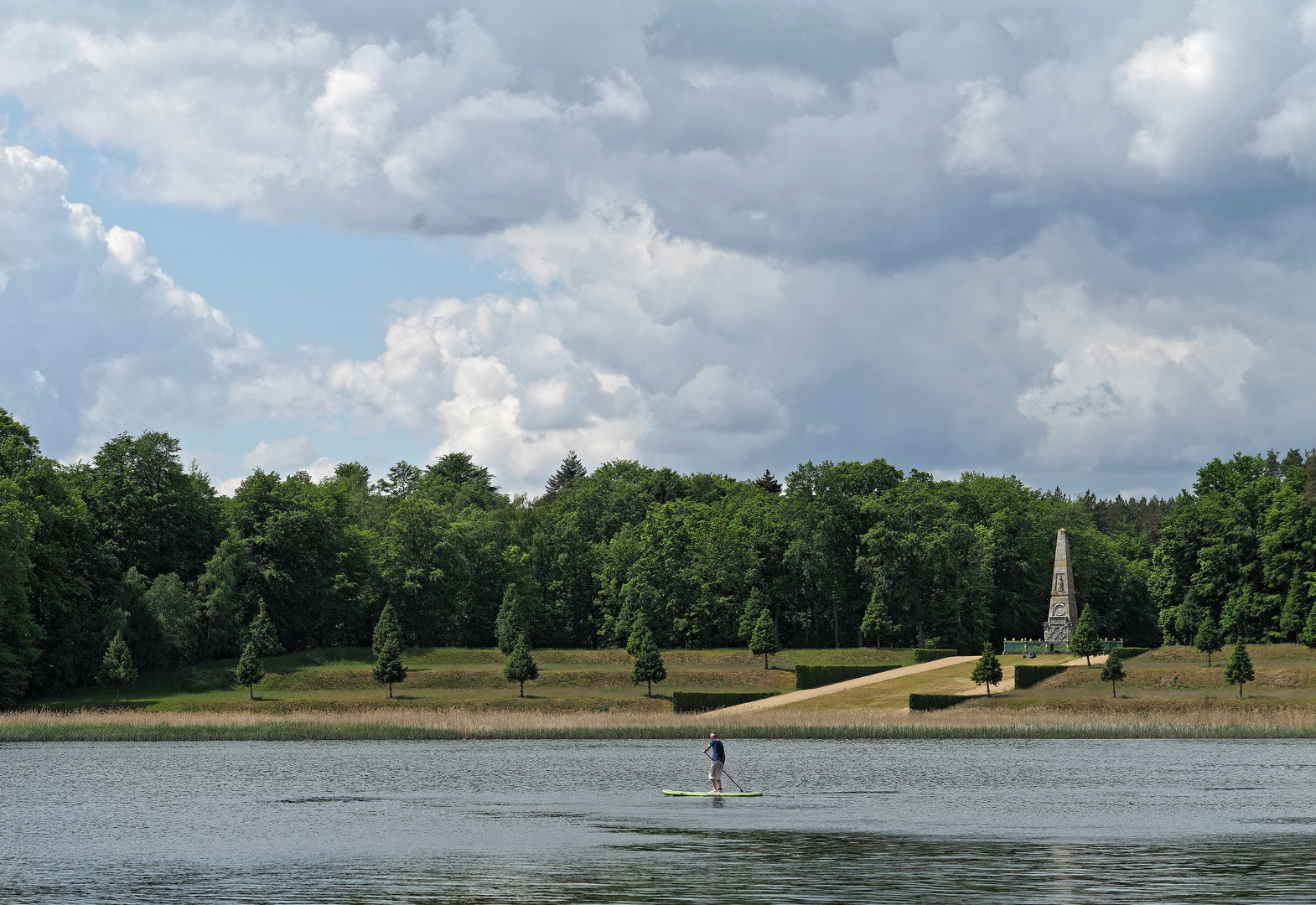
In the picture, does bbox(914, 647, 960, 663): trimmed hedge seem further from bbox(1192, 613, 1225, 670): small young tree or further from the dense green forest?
bbox(1192, 613, 1225, 670): small young tree

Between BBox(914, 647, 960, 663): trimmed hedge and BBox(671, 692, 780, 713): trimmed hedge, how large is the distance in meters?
20.7

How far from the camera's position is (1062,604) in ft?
310

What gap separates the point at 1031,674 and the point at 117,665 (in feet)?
178

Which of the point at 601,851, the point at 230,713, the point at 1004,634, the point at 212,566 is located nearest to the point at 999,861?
the point at 601,851

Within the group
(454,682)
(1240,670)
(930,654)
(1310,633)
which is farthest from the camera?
(930,654)

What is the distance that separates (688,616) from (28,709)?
4931cm

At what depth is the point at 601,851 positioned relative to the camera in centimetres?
2683

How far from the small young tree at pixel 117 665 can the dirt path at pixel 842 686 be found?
1396 inches

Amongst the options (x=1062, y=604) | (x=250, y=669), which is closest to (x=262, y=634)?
(x=250, y=669)

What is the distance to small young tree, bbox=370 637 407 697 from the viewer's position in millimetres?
83250

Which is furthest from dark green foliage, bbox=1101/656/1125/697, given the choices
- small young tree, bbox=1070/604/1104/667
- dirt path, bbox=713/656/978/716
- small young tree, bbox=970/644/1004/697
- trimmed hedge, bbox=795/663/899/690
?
trimmed hedge, bbox=795/663/899/690

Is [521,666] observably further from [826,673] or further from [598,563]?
[598,563]

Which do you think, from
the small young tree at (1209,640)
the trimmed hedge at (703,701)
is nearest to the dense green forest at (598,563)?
the small young tree at (1209,640)

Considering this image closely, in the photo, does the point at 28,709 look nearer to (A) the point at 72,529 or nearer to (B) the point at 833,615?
(A) the point at 72,529
